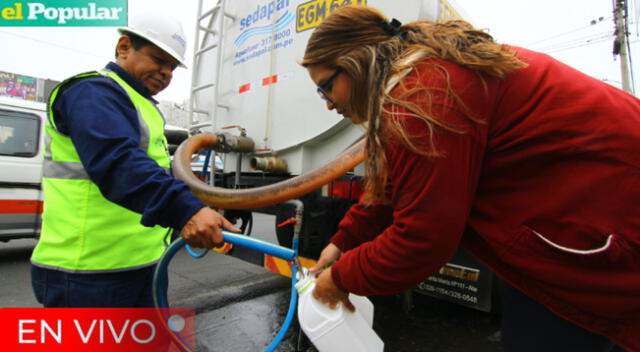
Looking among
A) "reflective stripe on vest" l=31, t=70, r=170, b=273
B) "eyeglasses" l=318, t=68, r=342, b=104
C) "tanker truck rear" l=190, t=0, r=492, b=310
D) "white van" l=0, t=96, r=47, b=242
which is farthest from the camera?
"white van" l=0, t=96, r=47, b=242

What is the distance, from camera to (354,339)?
1.07 m

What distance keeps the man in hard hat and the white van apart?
12.8 feet

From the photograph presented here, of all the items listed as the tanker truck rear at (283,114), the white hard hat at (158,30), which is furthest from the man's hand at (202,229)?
the tanker truck rear at (283,114)

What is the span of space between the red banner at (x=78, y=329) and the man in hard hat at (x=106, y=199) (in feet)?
0.14

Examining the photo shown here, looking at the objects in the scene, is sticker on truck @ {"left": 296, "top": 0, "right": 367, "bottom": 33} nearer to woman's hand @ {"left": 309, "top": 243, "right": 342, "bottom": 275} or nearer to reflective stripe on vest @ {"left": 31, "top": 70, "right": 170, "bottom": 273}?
reflective stripe on vest @ {"left": 31, "top": 70, "right": 170, "bottom": 273}

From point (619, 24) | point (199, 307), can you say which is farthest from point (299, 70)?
point (619, 24)

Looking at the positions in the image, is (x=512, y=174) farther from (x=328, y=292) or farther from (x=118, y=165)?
(x=118, y=165)

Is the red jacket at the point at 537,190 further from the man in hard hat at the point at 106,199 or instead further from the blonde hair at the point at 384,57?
the man in hard hat at the point at 106,199

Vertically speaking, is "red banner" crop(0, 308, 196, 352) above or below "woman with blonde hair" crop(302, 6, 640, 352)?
A: below

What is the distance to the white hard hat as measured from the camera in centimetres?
145

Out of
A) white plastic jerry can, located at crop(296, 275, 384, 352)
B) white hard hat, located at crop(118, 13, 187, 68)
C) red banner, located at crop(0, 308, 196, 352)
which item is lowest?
red banner, located at crop(0, 308, 196, 352)

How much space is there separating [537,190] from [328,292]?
0.62 metres

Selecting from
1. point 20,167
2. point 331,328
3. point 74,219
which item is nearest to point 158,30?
point 74,219

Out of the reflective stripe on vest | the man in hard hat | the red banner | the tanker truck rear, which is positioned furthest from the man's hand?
the tanker truck rear
